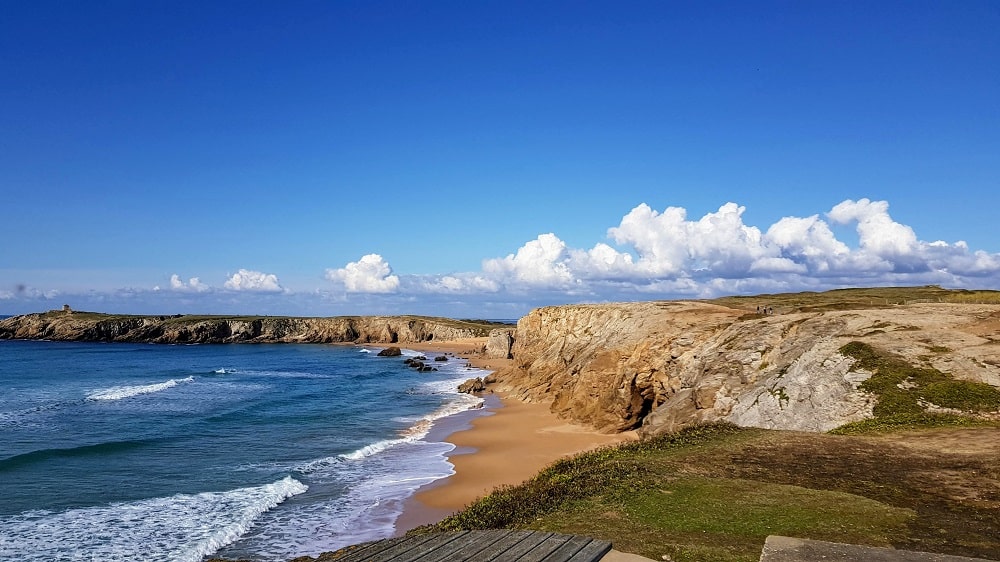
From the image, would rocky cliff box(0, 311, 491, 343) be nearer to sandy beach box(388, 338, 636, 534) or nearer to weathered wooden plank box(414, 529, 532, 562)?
sandy beach box(388, 338, 636, 534)

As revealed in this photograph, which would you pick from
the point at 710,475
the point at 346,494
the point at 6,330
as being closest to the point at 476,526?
the point at 710,475

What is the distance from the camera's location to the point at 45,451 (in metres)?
31.2

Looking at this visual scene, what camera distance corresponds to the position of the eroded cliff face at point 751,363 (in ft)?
68.2

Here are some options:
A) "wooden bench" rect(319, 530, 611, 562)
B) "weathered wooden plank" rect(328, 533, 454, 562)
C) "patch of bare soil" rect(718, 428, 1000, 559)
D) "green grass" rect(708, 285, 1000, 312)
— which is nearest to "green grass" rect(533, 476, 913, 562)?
"patch of bare soil" rect(718, 428, 1000, 559)

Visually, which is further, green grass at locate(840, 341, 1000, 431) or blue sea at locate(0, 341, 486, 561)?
blue sea at locate(0, 341, 486, 561)

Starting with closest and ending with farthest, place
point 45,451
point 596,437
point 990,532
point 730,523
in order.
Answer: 1. point 990,532
2. point 730,523
3. point 45,451
4. point 596,437

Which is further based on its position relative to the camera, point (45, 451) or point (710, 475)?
point (45, 451)

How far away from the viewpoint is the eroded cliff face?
20781 millimetres

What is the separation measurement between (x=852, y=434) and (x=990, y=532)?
8.28 m

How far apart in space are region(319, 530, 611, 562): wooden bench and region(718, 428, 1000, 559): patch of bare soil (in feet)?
16.0

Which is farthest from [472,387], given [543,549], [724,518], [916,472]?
[543,549]

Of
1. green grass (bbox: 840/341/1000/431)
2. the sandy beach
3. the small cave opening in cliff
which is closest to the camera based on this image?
green grass (bbox: 840/341/1000/431)

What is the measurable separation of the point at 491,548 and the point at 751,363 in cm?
2171

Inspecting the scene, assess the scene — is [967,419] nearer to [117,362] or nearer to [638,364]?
[638,364]
